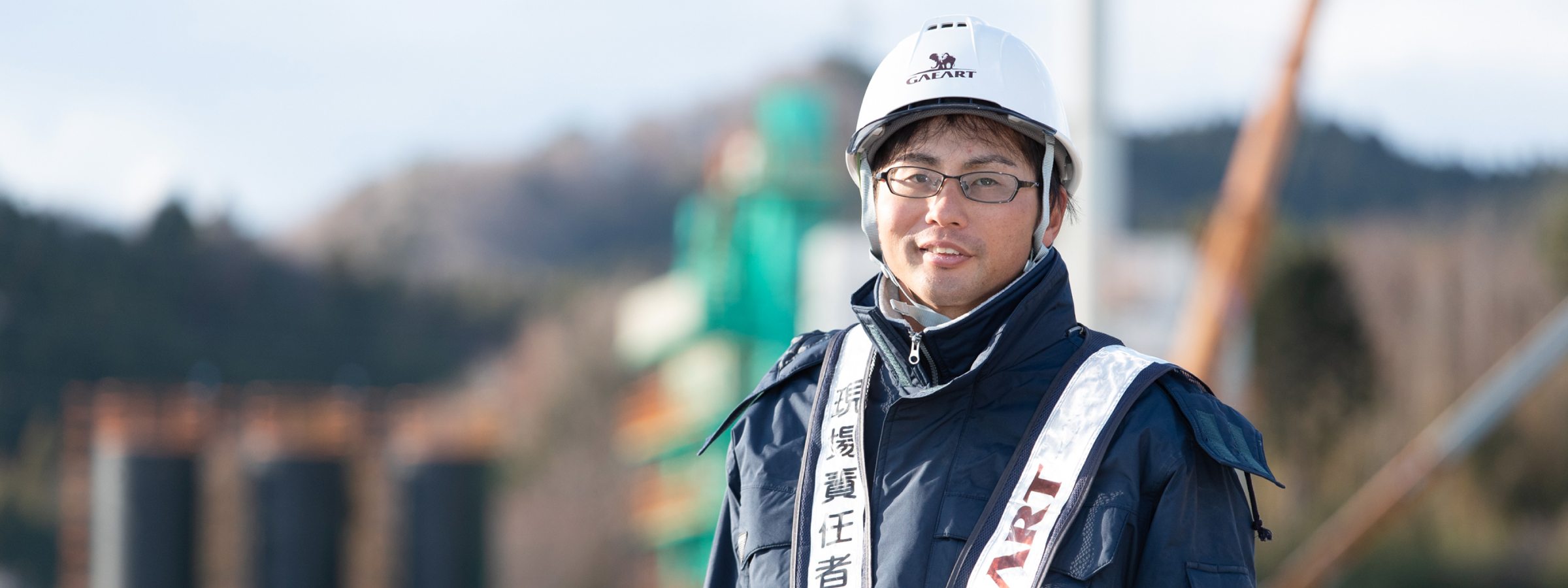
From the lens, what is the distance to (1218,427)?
7.65ft

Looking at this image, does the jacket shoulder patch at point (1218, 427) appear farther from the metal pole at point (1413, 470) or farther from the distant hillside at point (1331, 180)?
the distant hillside at point (1331, 180)

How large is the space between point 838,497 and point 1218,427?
709 mm

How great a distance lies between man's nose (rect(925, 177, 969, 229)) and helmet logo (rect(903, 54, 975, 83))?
0.22 meters

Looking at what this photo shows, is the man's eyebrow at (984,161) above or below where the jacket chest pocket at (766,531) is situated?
above

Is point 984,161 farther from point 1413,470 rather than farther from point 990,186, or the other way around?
point 1413,470

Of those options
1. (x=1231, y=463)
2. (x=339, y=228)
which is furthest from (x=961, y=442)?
(x=339, y=228)

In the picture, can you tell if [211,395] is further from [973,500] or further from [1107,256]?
[973,500]

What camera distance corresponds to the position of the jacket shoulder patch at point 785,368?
283 cm

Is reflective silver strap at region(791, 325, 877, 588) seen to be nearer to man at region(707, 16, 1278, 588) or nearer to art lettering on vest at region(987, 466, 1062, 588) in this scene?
man at region(707, 16, 1278, 588)

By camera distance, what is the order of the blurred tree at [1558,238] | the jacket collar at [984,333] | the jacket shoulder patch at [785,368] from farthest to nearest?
the blurred tree at [1558,238] → the jacket shoulder patch at [785,368] → the jacket collar at [984,333]

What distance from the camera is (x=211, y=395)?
2888 centimetres

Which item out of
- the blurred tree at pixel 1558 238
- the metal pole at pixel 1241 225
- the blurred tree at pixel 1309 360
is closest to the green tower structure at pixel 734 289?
the metal pole at pixel 1241 225

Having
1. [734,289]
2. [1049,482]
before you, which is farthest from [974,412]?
[734,289]

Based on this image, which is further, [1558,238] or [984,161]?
[1558,238]
